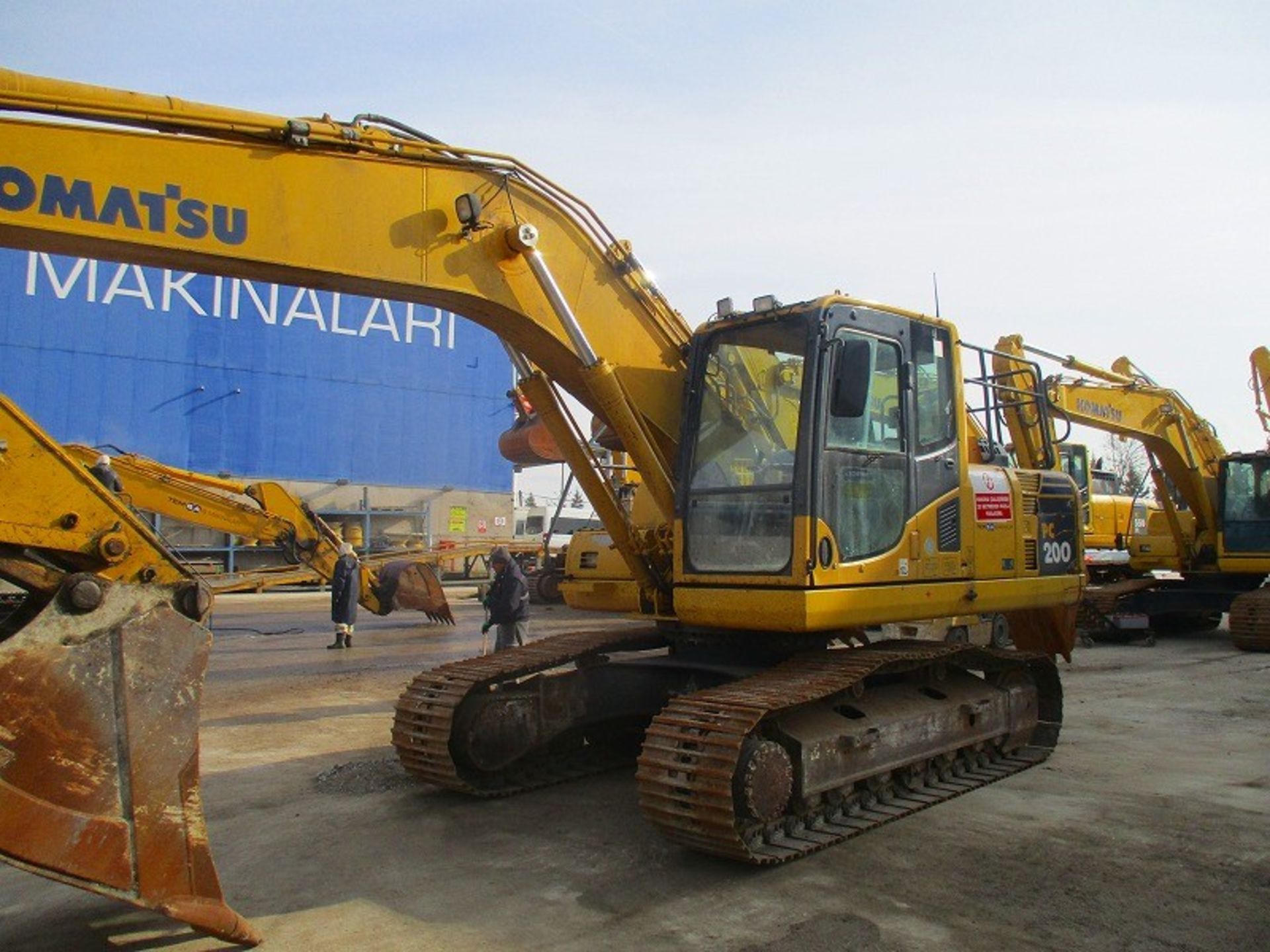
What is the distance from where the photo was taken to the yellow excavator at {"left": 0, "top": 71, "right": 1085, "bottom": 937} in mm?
3861

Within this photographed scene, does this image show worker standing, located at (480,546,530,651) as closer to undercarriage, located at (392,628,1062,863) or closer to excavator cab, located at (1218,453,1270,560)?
undercarriage, located at (392,628,1062,863)

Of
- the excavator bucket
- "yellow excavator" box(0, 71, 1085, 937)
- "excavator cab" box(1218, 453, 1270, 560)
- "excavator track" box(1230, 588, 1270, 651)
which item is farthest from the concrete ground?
the excavator bucket

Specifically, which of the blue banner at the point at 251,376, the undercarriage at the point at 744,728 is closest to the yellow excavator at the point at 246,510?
the undercarriage at the point at 744,728

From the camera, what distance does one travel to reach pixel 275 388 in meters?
33.6

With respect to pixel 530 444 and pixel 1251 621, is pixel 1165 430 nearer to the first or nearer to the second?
pixel 1251 621

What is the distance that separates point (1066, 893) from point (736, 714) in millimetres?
1658

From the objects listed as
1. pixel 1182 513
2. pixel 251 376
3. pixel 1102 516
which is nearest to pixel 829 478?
pixel 1182 513

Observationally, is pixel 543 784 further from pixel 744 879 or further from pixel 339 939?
pixel 339 939

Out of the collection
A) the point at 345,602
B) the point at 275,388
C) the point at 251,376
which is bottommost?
the point at 345,602

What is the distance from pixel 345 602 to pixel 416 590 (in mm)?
3358

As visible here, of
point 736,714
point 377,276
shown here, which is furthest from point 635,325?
point 736,714

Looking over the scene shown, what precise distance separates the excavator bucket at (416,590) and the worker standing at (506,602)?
7035 millimetres

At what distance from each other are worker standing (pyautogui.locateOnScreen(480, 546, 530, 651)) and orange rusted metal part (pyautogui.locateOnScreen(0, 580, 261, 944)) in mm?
7224

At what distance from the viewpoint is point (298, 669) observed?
12.7 metres
